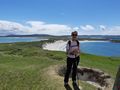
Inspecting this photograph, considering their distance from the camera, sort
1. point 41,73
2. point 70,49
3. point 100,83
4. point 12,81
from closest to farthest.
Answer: point 70,49, point 12,81, point 41,73, point 100,83

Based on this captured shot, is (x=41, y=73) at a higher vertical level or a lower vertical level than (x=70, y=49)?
lower

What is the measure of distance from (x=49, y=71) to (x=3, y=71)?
2.96 meters

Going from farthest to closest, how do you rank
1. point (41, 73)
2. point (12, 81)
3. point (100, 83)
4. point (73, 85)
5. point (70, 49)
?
point (100, 83) < point (41, 73) < point (12, 81) < point (73, 85) < point (70, 49)

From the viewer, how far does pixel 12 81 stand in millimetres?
13484

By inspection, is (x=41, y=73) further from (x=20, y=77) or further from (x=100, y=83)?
(x=100, y=83)

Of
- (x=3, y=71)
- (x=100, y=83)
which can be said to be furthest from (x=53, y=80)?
(x=100, y=83)

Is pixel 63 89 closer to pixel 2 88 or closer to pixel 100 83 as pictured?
pixel 2 88

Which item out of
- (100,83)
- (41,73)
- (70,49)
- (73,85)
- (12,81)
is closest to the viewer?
(70,49)

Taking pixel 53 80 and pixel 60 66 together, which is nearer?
pixel 53 80

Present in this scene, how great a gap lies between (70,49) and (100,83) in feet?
21.1

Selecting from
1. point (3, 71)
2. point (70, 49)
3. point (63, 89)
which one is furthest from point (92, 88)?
point (3, 71)

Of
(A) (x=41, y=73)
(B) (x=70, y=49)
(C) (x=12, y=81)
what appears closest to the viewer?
(B) (x=70, y=49)

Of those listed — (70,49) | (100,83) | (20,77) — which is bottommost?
(100,83)

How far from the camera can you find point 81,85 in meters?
12.7
